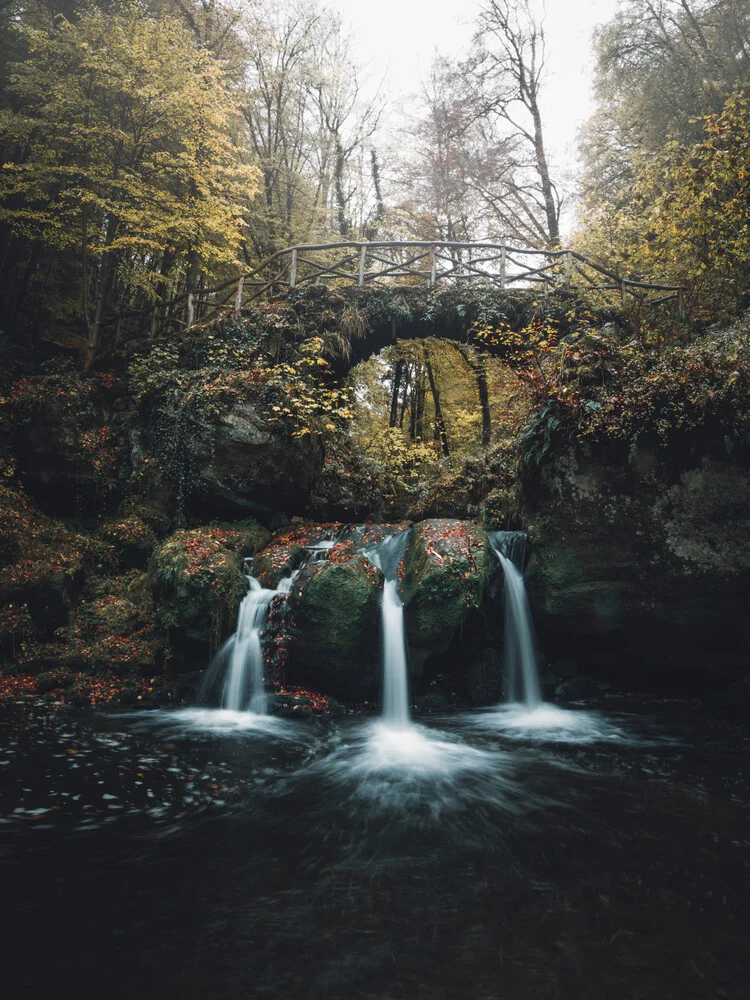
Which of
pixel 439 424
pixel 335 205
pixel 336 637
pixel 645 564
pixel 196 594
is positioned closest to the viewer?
pixel 645 564

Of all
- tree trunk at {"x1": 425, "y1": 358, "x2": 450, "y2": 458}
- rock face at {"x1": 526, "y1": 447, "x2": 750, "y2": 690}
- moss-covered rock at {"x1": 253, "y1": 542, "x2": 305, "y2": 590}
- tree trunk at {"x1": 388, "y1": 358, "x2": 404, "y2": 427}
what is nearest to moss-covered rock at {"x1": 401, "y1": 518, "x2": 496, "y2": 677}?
rock face at {"x1": 526, "y1": 447, "x2": 750, "y2": 690}

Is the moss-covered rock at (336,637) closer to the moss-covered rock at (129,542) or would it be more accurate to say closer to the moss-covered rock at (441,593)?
the moss-covered rock at (441,593)

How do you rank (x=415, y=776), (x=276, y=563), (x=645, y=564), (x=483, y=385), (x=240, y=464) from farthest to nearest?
(x=483, y=385), (x=240, y=464), (x=276, y=563), (x=645, y=564), (x=415, y=776)

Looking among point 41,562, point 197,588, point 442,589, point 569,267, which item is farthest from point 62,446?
point 569,267

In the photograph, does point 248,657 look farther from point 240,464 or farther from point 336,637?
point 240,464

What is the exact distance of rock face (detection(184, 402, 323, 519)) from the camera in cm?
973

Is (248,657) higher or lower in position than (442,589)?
lower

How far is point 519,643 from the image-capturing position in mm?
7621

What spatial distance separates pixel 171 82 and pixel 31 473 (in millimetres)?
7841

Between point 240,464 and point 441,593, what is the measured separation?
4.67 meters

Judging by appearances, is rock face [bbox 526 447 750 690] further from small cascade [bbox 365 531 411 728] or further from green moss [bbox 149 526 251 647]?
green moss [bbox 149 526 251 647]

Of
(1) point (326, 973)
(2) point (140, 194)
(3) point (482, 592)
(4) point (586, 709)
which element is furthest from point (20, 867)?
(2) point (140, 194)

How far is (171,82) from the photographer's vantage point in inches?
392

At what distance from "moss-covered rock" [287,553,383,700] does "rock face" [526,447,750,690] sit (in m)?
2.46
